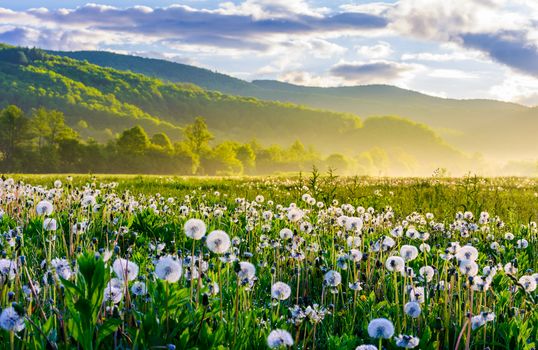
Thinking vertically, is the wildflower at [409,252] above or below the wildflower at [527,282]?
above

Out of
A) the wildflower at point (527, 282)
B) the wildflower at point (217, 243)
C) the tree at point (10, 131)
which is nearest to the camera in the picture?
the wildflower at point (217, 243)

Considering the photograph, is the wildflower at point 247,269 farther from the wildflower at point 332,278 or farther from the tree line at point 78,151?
the tree line at point 78,151

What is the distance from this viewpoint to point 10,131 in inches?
4205

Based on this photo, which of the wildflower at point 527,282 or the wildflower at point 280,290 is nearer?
the wildflower at point 280,290

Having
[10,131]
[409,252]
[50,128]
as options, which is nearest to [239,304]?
[409,252]

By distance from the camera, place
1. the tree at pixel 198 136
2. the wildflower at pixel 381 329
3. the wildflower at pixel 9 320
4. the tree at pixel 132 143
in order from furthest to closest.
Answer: the tree at pixel 198 136, the tree at pixel 132 143, the wildflower at pixel 381 329, the wildflower at pixel 9 320

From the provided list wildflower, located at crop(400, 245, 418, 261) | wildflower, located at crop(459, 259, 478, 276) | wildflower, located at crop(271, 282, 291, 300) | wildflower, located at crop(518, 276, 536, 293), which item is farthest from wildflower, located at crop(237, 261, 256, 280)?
wildflower, located at crop(518, 276, 536, 293)

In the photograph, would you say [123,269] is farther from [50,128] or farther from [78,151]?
[50,128]

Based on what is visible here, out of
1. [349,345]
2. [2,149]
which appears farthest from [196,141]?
[349,345]

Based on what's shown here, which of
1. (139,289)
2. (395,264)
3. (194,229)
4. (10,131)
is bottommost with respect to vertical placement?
(139,289)

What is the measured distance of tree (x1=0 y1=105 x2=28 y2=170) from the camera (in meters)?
106

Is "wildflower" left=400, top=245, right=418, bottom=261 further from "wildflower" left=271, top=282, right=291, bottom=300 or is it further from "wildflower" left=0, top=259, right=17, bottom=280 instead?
"wildflower" left=0, top=259, right=17, bottom=280

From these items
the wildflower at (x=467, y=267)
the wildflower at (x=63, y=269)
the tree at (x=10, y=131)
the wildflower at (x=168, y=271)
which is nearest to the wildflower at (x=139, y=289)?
the wildflower at (x=63, y=269)

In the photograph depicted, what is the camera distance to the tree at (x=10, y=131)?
4173 inches
